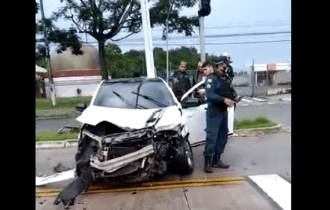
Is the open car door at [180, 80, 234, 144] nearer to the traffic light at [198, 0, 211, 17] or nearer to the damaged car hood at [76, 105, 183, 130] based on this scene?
the damaged car hood at [76, 105, 183, 130]

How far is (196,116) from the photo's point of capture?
374 cm

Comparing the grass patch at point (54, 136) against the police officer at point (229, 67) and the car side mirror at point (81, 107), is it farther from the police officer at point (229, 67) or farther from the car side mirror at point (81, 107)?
the police officer at point (229, 67)

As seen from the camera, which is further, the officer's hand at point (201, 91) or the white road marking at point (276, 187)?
the officer's hand at point (201, 91)

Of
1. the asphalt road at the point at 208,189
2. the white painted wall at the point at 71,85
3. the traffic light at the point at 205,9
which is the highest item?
the traffic light at the point at 205,9

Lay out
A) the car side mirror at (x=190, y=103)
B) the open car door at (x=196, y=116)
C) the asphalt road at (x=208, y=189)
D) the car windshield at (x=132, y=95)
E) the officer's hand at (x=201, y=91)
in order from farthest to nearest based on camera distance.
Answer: the officer's hand at (x=201, y=91), the open car door at (x=196, y=116), the car side mirror at (x=190, y=103), the car windshield at (x=132, y=95), the asphalt road at (x=208, y=189)

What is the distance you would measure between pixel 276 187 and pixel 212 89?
119cm

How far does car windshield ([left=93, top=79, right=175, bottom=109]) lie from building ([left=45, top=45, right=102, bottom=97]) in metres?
0.49

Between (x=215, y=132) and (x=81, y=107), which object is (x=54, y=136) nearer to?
(x=81, y=107)

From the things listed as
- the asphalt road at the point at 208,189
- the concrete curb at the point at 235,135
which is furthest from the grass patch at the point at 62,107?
the asphalt road at the point at 208,189

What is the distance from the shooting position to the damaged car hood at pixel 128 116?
2932mm

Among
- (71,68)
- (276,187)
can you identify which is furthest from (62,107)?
(276,187)

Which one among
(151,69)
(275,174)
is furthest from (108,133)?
(275,174)

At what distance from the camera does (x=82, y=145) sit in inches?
118

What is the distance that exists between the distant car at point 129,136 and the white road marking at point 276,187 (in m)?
0.76
